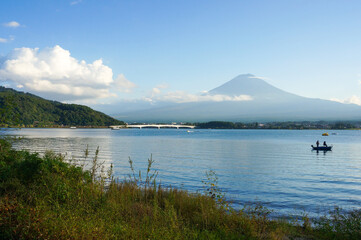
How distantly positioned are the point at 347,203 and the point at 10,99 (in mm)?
17394

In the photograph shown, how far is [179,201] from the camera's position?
10.9m

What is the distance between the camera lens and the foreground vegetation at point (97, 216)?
568 cm

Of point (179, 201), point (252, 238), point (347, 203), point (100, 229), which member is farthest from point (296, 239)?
point (347, 203)

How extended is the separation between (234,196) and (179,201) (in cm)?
791

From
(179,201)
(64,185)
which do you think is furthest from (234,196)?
(64,185)

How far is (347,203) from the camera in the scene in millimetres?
16656

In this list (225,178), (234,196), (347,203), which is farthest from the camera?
(225,178)

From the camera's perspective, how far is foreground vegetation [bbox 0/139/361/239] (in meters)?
5.68

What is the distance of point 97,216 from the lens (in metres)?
7.33

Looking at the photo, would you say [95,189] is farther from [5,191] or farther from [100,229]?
[100,229]

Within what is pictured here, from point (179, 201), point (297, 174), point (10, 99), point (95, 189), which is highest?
point (10, 99)

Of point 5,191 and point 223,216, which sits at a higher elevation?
point 5,191

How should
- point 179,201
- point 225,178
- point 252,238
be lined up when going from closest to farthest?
point 252,238, point 179,201, point 225,178

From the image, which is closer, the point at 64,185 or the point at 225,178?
the point at 64,185
